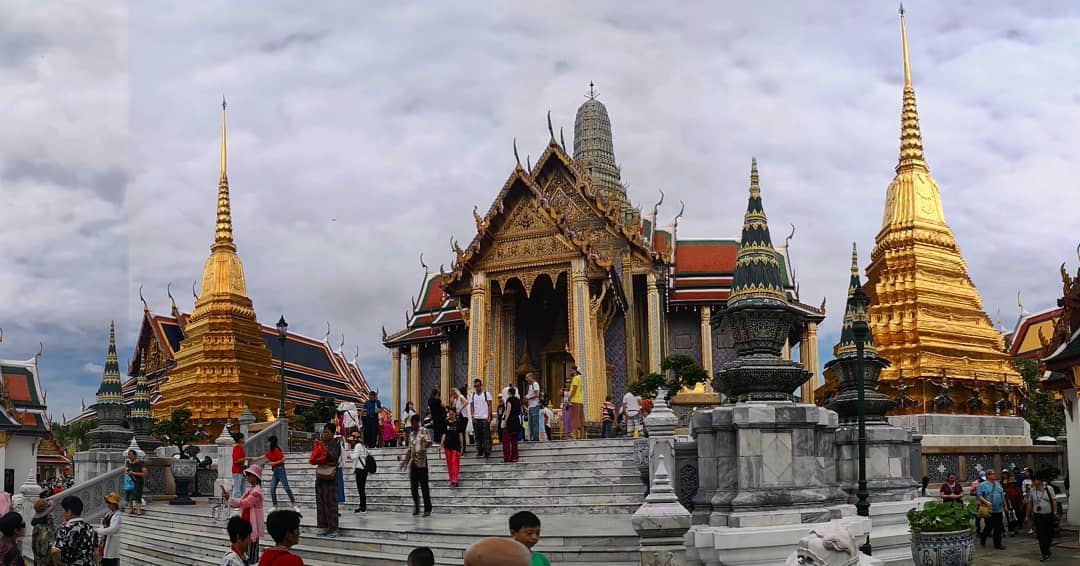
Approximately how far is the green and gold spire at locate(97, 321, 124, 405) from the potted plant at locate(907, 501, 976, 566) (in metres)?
20.1

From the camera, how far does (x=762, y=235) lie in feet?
42.5

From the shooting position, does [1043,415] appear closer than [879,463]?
No

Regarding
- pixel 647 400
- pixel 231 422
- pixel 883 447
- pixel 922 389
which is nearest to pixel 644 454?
pixel 883 447

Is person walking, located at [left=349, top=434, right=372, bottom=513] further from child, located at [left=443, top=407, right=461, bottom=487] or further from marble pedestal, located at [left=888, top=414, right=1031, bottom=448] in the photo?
marble pedestal, located at [left=888, top=414, right=1031, bottom=448]

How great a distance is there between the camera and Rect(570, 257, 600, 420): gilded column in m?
26.9

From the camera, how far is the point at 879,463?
13.1 metres

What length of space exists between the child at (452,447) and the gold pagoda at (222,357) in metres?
21.9

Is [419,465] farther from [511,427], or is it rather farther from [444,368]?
[444,368]

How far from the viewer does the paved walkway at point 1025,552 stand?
1392 cm

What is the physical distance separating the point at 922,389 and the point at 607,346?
8.82m

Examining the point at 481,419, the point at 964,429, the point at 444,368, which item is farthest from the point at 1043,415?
the point at 481,419

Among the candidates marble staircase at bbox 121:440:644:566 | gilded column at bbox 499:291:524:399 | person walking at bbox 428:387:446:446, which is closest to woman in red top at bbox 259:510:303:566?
marble staircase at bbox 121:440:644:566

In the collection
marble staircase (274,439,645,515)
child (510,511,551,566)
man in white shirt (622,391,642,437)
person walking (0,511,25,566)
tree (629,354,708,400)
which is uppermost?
tree (629,354,708,400)

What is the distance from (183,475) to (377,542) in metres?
9.94
